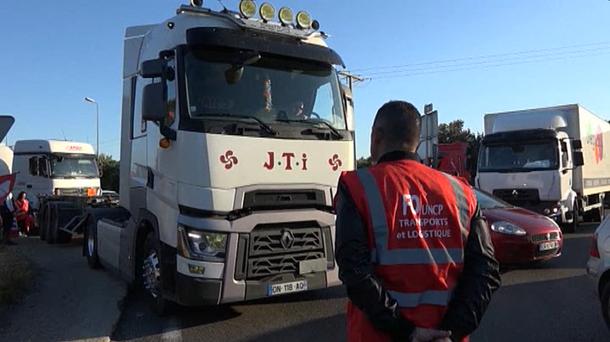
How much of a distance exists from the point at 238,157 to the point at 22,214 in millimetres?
13833

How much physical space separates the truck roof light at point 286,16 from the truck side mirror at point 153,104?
184 cm

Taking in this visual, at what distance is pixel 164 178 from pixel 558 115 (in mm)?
13260

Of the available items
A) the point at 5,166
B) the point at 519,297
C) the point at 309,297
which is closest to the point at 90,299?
the point at 309,297

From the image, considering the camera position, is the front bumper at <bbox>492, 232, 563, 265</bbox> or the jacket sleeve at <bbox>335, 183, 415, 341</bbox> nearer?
the jacket sleeve at <bbox>335, 183, 415, 341</bbox>

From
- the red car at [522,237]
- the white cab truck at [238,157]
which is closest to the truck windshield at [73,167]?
the white cab truck at [238,157]

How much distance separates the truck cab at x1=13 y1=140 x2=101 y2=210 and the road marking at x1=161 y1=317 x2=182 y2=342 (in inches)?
561

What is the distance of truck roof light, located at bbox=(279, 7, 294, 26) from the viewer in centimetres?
680

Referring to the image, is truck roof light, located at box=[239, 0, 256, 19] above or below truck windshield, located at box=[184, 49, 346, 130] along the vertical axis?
above

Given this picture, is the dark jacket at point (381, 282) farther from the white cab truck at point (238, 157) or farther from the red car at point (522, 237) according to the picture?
the red car at point (522, 237)

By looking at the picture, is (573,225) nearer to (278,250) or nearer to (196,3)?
(278,250)

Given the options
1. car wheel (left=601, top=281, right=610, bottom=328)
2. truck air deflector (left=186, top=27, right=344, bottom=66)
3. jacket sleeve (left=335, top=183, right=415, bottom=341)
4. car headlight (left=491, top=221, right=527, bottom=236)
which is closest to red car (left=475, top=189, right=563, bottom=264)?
car headlight (left=491, top=221, right=527, bottom=236)

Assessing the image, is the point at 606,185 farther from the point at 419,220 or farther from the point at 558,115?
the point at 419,220

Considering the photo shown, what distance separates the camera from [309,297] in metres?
7.65

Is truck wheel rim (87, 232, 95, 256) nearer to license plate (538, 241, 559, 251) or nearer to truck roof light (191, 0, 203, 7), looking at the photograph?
truck roof light (191, 0, 203, 7)
